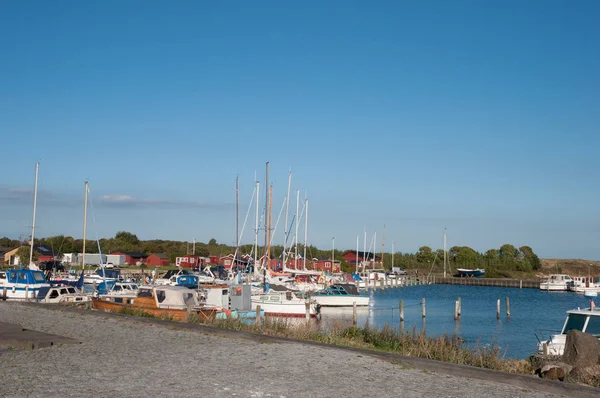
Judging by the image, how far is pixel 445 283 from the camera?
139625 millimetres

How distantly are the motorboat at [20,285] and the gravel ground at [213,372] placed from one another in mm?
25028

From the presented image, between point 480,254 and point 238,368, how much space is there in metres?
170

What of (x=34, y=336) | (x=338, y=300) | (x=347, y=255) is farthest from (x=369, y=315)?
(x=347, y=255)

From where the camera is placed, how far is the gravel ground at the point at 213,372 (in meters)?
13.0

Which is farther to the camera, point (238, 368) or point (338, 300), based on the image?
point (338, 300)

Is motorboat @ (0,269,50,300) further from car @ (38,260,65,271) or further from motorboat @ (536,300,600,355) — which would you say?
motorboat @ (536,300,600,355)

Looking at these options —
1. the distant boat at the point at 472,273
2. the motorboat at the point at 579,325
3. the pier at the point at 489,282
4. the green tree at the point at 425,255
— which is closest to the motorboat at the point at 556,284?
the pier at the point at 489,282

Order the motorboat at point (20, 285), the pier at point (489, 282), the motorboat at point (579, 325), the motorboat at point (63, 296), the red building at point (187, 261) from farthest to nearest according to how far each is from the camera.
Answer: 1. the pier at point (489, 282)
2. the red building at point (187, 261)
3. the motorboat at point (20, 285)
4. the motorboat at point (63, 296)
5. the motorboat at point (579, 325)

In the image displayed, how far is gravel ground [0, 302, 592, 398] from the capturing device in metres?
13.0

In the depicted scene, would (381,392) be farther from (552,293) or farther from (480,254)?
(480,254)

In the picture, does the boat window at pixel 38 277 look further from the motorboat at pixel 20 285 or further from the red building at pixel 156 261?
the red building at pixel 156 261

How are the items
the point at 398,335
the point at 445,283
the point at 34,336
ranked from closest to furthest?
1. the point at 34,336
2. the point at 398,335
3. the point at 445,283

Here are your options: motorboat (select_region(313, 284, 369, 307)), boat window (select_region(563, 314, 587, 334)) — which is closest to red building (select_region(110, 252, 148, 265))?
motorboat (select_region(313, 284, 369, 307))

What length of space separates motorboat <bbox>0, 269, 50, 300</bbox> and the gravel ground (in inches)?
985
